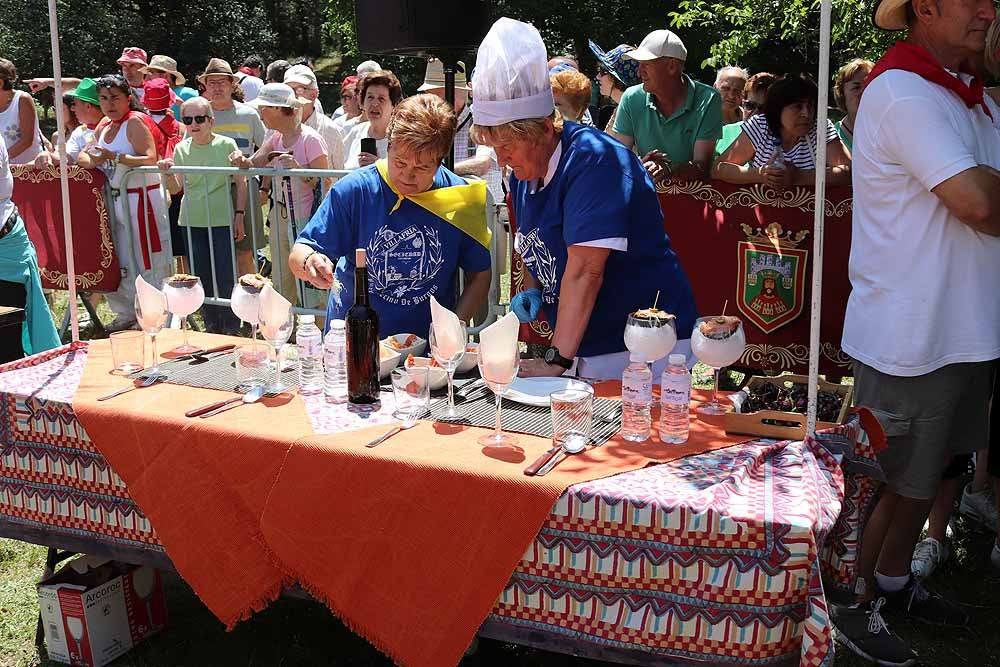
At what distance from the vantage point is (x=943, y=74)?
8.46ft

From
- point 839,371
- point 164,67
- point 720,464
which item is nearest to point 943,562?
point 839,371

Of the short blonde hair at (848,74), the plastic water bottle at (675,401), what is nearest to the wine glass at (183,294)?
the plastic water bottle at (675,401)

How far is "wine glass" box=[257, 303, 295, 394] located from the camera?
2730 millimetres

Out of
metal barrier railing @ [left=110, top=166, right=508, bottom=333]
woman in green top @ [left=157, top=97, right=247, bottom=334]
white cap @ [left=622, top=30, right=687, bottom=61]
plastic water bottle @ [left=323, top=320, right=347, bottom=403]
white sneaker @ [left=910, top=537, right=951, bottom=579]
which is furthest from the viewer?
woman in green top @ [left=157, top=97, right=247, bottom=334]

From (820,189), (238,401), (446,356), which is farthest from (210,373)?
(820,189)

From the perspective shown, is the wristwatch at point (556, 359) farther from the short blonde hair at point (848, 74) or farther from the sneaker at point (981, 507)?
the short blonde hair at point (848, 74)

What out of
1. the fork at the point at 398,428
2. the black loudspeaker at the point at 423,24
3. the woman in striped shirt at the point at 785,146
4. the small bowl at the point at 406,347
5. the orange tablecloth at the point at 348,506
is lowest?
the orange tablecloth at the point at 348,506

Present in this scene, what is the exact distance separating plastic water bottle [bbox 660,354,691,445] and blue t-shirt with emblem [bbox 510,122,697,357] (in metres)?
0.56

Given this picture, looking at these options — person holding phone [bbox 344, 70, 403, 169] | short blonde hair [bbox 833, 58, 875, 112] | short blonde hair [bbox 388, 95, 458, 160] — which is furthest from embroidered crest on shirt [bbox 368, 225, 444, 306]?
short blonde hair [bbox 833, 58, 875, 112]

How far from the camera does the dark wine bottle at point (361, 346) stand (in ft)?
8.33

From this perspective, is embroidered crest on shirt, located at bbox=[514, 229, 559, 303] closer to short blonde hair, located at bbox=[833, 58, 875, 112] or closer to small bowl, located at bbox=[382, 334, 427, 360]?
small bowl, located at bbox=[382, 334, 427, 360]

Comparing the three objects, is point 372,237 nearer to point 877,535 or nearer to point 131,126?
point 877,535

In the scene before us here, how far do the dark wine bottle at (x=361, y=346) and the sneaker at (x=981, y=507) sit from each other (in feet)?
8.95

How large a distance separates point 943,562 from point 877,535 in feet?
2.35
